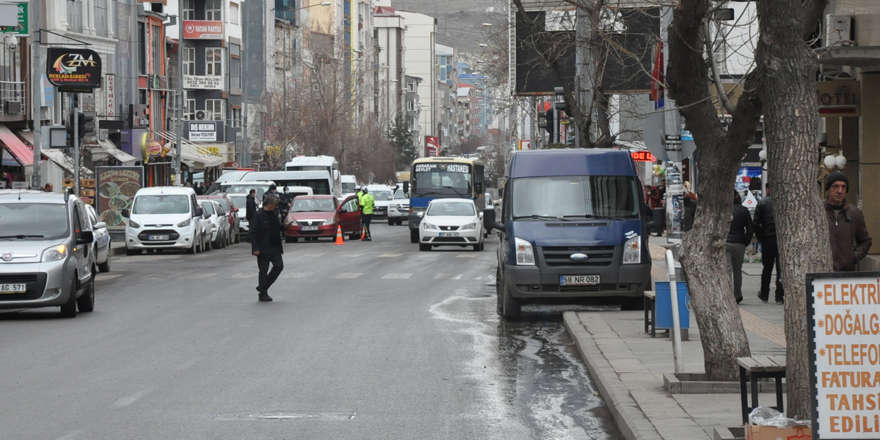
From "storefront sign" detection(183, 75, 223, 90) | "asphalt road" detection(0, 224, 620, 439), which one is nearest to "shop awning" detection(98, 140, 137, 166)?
"storefront sign" detection(183, 75, 223, 90)

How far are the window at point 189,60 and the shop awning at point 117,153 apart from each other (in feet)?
76.5

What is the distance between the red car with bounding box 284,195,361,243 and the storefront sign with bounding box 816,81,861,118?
912 inches

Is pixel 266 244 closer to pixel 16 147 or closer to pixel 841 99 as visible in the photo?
pixel 841 99

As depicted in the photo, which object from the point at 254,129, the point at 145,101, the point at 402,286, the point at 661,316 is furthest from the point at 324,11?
the point at 661,316

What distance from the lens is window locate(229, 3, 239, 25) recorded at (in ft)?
270

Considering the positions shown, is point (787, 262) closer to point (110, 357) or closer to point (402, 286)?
point (110, 357)

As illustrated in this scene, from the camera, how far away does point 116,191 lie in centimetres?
3697

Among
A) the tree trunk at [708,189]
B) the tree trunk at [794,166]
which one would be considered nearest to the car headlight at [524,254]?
the tree trunk at [708,189]

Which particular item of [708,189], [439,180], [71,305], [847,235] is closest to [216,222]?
[439,180]

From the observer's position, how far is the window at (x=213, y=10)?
81.2m

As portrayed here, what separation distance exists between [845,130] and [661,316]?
35.9 ft

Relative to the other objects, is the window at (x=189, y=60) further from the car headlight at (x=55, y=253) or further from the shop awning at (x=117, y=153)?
the car headlight at (x=55, y=253)

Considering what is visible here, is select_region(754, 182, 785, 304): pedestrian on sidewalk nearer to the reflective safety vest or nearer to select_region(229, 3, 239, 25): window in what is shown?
the reflective safety vest

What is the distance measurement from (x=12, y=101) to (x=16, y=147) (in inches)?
71.7
